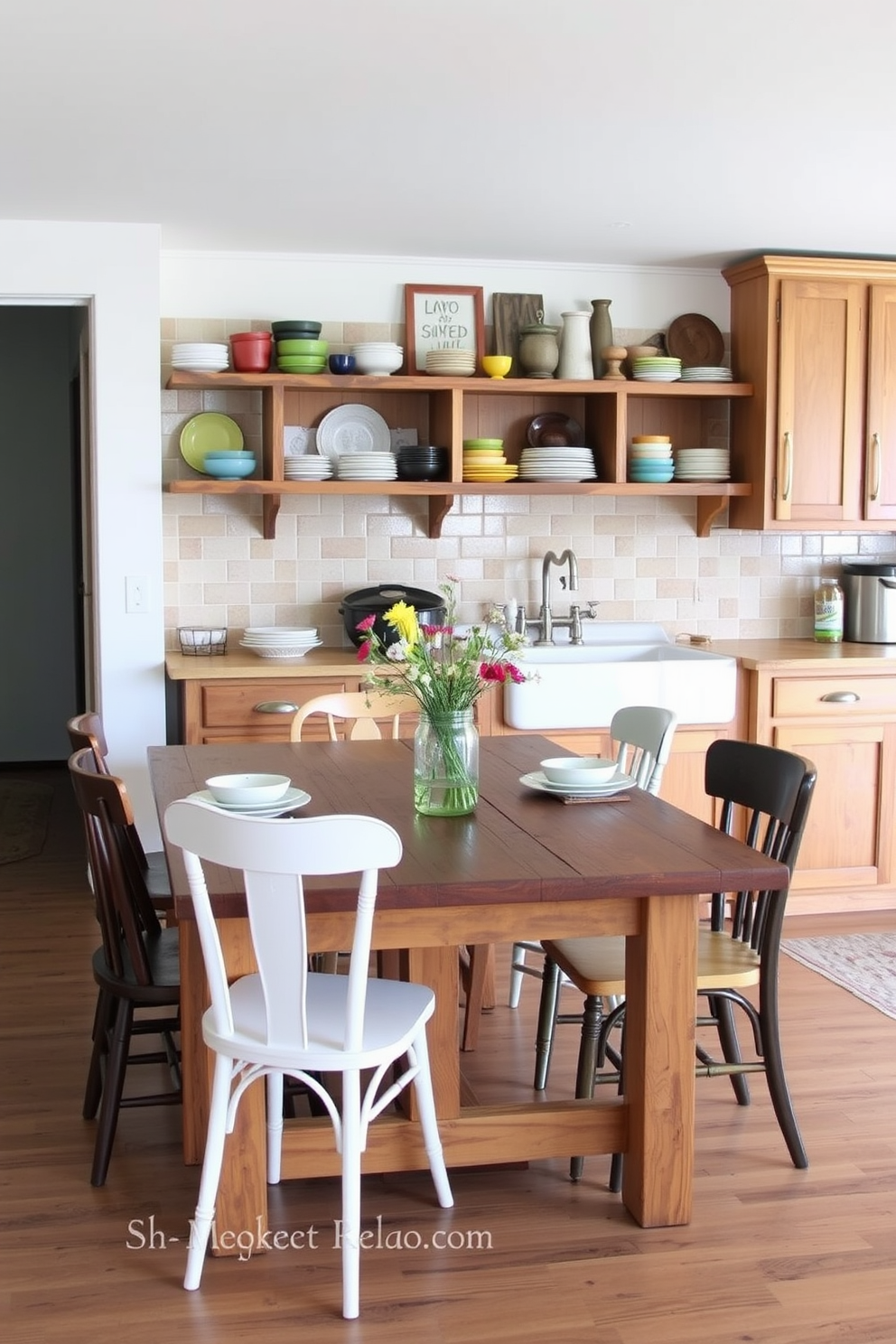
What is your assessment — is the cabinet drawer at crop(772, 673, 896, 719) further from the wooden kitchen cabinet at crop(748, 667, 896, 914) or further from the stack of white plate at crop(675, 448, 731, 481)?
the stack of white plate at crop(675, 448, 731, 481)

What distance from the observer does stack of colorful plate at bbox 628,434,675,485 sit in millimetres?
5207

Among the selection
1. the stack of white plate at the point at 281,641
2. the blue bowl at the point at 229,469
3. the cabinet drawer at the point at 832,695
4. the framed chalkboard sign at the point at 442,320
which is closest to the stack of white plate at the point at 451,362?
the framed chalkboard sign at the point at 442,320

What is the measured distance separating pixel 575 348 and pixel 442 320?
0.51 metres

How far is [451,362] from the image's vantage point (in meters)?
5.02

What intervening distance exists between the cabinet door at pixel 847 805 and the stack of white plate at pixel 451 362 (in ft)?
5.54

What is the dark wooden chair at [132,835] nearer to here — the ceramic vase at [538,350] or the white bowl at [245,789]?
the white bowl at [245,789]

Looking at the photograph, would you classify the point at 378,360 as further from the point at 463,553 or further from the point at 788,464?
the point at 788,464

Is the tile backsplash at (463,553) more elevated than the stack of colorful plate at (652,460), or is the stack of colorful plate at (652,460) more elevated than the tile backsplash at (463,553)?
the stack of colorful plate at (652,460)

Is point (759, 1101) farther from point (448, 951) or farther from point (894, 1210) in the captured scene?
point (448, 951)

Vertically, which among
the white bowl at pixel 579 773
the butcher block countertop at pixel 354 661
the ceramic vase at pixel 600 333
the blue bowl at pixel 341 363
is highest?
the ceramic vase at pixel 600 333

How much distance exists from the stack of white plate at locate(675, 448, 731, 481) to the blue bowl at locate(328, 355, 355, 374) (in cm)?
128

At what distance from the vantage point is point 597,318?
17.3 feet

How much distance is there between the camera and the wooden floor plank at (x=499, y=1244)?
7.69 ft

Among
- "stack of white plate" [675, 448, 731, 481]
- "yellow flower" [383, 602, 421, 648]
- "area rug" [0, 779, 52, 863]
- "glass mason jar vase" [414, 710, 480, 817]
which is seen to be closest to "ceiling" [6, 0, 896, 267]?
"stack of white plate" [675, 448, 731, 481]
